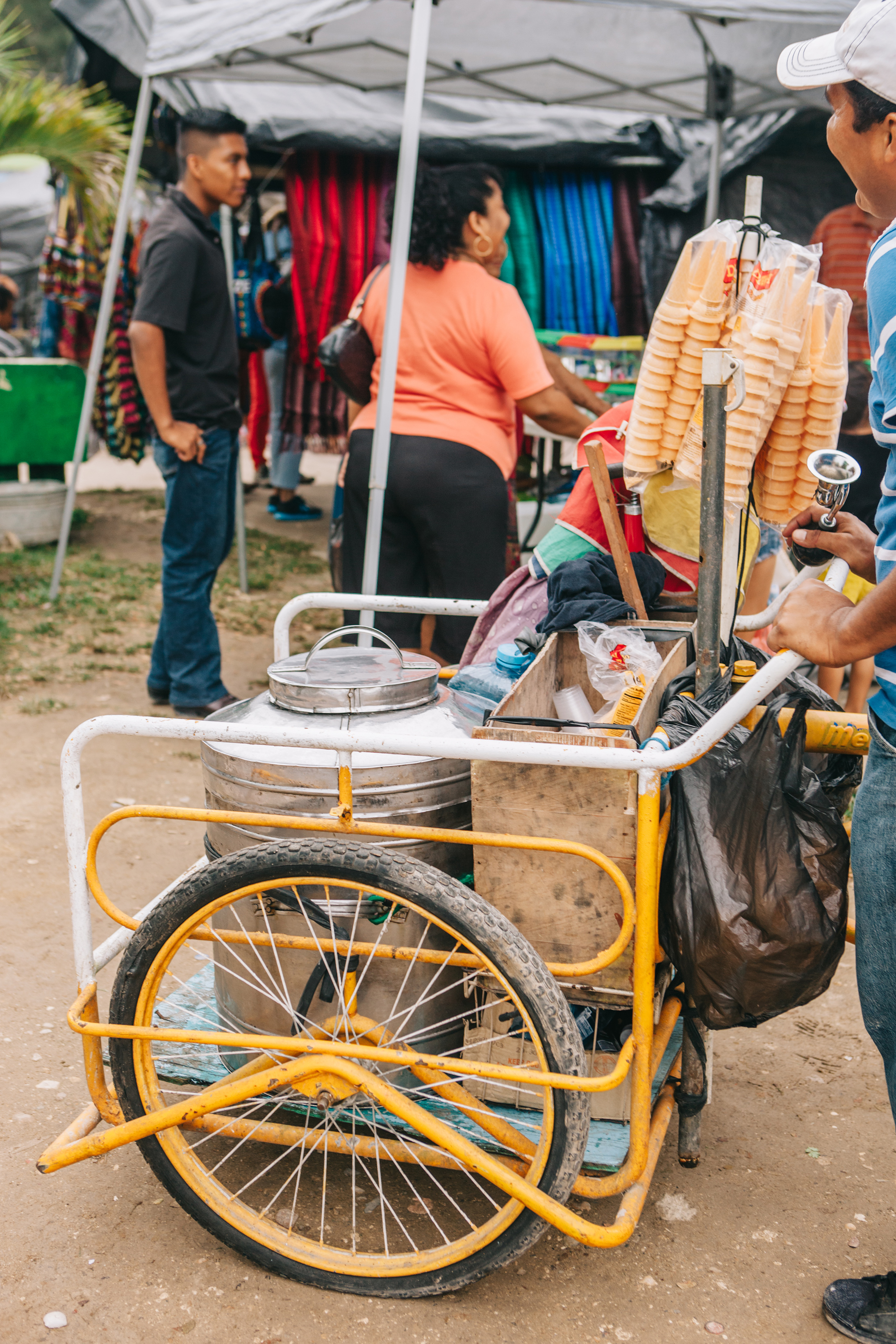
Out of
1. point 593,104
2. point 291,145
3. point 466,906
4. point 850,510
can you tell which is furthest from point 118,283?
point 466,906

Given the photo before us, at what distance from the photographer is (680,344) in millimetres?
2145

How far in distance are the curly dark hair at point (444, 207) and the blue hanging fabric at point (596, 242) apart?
104 inches

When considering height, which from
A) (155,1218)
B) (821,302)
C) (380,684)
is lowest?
Answer: (155,1218)

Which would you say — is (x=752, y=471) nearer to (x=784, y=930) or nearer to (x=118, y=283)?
(x=784, y=930)

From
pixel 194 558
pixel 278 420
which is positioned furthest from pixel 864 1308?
pixel 278 420

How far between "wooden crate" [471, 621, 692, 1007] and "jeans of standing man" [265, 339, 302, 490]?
5.49m

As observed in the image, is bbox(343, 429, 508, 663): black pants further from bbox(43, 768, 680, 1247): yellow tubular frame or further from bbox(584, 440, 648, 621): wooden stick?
bbox(43, 768, 680, 1247): yellow tubular frame

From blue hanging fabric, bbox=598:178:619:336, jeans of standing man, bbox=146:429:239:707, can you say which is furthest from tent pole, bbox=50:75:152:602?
blue hanging fabric, bbox=598:178:619:336

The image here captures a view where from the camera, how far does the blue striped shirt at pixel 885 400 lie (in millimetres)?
1578

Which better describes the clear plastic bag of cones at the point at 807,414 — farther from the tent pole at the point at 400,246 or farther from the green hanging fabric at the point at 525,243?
the green hanging fabric at the point at 525,243

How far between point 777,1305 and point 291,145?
5850 mm

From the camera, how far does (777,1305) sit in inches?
78.8

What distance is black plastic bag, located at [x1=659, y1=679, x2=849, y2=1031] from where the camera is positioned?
1.85m

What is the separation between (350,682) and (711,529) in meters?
0.71
